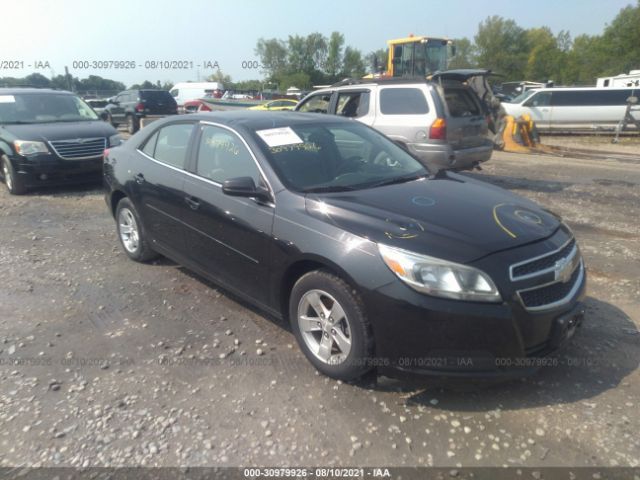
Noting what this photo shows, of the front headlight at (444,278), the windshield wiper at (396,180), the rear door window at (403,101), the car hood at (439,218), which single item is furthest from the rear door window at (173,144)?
the rear door window at (403,101)

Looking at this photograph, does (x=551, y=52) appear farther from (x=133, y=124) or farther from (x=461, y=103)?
(x=461, y=103)

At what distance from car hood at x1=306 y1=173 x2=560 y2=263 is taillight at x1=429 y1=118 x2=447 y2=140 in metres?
4.31

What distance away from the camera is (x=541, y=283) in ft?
8.98

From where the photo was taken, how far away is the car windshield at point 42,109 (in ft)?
27.8

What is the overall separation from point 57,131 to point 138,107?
42.2ft

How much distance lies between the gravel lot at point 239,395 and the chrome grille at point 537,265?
0.52 metres

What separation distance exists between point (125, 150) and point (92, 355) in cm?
241

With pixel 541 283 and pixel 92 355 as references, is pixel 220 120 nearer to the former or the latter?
pixel 92 355

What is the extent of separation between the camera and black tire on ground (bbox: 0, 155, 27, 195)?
798cm

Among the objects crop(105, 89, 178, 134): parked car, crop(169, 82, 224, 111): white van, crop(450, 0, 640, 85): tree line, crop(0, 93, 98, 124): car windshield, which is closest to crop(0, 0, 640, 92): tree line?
crop(450, 0, 640, 85): tree line

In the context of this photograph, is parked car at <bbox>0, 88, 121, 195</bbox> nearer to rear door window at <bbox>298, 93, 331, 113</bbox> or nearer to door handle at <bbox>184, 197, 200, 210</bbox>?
rear door window at <bbox>298, 93, 331, 113</bbox>

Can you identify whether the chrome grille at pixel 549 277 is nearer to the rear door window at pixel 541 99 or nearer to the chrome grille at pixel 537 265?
the chrome grille at pixel 537 265

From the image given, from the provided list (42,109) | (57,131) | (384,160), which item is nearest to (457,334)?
(384,160)

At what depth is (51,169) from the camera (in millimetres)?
7875
